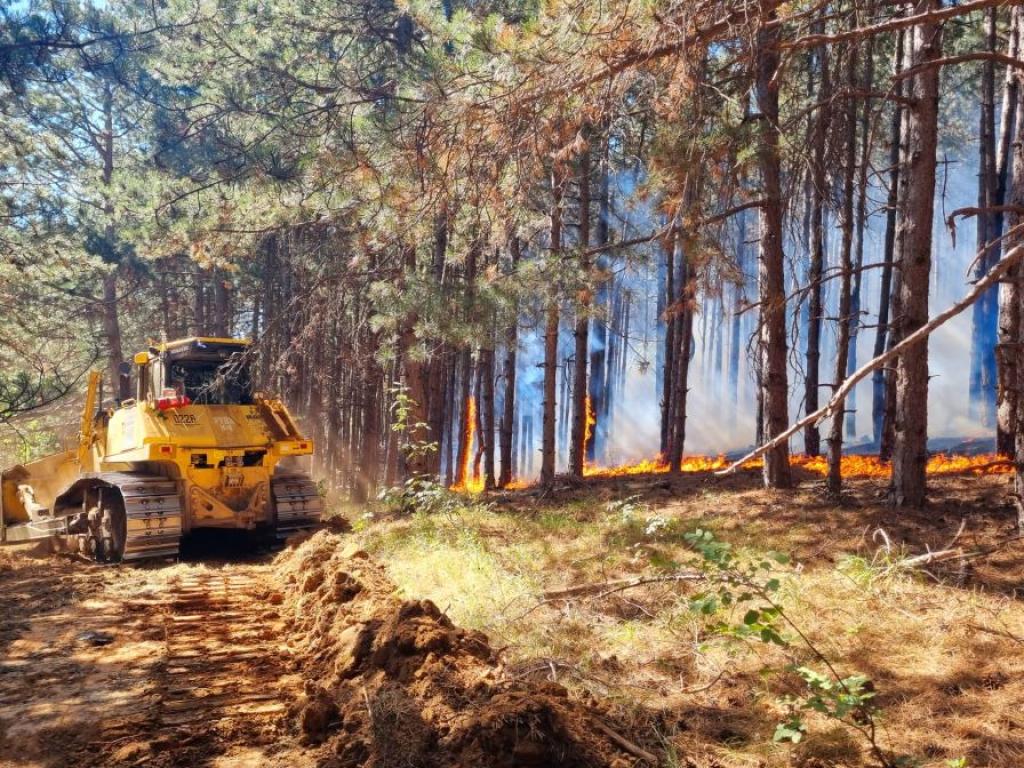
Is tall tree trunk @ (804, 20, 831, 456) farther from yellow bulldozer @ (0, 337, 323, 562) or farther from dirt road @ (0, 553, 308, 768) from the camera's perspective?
yellow bulldozer @ (0, 337, 323, 562)

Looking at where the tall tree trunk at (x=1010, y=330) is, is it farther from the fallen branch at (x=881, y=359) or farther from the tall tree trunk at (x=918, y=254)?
the fallen branch at (x=881, y=359)

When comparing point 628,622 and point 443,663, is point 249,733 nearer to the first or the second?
point 443,663

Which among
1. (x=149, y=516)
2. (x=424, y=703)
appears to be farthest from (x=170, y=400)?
(x=424, y=703)

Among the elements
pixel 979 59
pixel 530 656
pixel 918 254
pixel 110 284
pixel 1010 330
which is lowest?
pixel 530 656

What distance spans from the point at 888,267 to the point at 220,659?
11.5 metres

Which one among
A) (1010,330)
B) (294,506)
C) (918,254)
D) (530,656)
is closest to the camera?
(530,656)

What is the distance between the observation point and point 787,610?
5.67 m

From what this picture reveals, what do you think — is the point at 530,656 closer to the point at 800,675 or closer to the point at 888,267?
the point at 800,675

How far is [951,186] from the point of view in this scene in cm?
2302

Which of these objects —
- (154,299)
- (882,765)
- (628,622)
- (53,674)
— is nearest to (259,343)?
(53,674)

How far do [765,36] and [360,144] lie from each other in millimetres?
4743

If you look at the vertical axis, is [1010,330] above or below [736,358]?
above

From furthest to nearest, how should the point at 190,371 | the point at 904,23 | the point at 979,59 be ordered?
the point at 190,371
the point at 979,59
the point at 904,23

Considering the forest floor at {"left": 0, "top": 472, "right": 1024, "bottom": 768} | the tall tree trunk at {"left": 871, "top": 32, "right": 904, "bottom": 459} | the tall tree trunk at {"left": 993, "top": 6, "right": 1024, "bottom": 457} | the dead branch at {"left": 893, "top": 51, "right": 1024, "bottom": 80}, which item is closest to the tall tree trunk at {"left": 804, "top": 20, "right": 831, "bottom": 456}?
the dead branch at {"left": 893, "top": 51, "right": 1024, "bottom": 80}
